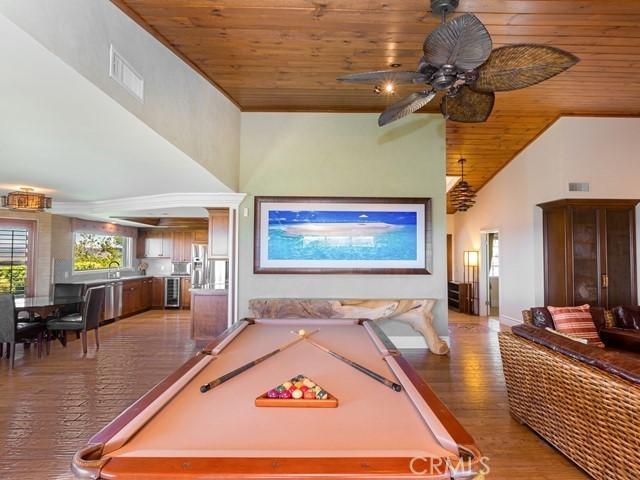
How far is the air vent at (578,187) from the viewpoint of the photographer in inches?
206

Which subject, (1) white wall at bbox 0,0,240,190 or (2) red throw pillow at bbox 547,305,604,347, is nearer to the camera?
(1) white wall at bbox 0,0,240,190

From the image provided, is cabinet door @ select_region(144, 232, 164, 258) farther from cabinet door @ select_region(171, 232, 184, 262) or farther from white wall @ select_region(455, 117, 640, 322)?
white wall @ select_region(455, 117, 640, 322)

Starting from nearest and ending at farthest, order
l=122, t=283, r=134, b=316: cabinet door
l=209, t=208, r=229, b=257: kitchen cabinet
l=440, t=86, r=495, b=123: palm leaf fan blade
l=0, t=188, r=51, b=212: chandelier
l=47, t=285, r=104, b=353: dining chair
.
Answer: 1. l=440, t=86, r=495, b=123: palm leaf fan blade
2. l=0, t=188, r=51, b=212: chandelier
3. l=47, t=285, r=104, b=353: dining chair
4. l=209, t=208, r=229, b=257: kitchen cabinet
5. l=122, t=283, r=134, b=316: cabinet door

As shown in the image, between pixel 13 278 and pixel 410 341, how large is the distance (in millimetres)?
6320

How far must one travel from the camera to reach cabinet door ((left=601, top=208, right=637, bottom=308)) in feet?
16.6

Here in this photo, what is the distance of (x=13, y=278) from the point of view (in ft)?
18.5

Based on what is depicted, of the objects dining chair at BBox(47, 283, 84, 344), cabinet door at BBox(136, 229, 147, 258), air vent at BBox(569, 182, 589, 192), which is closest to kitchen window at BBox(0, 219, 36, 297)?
dining chair at BBox(47, 283, 84, 344)

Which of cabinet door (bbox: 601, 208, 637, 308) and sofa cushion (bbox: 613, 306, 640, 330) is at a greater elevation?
cabinet door (bbox: 601, 208, 637, 308)

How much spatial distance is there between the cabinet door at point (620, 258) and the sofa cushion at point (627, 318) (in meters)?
1.27

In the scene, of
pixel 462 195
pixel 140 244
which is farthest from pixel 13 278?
pixel 462 195

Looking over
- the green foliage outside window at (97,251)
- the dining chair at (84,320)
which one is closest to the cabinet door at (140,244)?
the green foliage outside window at (97,251)

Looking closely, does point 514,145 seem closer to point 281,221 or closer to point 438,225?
point 438,225
